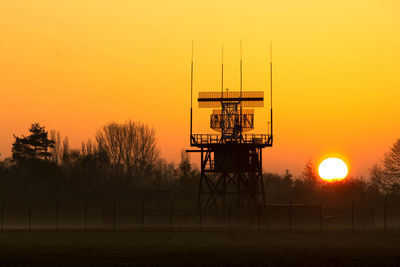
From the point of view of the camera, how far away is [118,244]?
47750 millimetres

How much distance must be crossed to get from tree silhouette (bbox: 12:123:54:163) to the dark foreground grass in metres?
75.7

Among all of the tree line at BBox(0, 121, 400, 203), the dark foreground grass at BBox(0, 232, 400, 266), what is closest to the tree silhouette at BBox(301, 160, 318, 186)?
the tree line at BBox(0, 121, 400, 203)

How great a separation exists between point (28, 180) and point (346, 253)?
64.9 metres

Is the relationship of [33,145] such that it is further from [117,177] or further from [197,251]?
[197,251]

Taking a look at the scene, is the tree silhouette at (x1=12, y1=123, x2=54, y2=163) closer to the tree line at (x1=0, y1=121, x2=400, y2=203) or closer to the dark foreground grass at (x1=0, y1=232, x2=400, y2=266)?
the tree line at (x1=0, y1=121, x2=400, y2=203)

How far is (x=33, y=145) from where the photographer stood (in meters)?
132

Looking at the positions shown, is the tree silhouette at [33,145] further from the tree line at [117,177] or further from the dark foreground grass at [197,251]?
the dark foreground grass at [197,251]

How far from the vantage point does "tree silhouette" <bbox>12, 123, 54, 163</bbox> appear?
5133 inches

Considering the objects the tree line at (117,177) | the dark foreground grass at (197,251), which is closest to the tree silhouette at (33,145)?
the tree line at (117,177)

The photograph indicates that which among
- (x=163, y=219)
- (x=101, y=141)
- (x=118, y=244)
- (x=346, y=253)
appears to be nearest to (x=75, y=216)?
(x=163, y=219)

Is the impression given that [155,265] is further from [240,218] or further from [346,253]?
[240,218]

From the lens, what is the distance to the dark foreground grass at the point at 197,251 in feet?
118

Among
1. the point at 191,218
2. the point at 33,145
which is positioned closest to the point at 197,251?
the point at 191,218

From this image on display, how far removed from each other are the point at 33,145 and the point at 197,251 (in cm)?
9422
